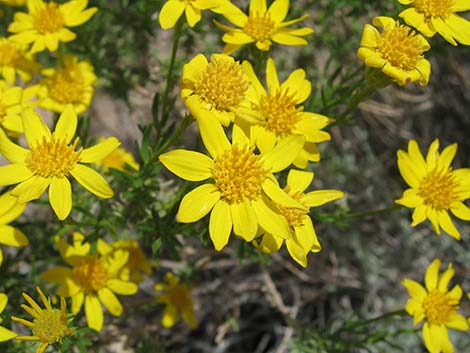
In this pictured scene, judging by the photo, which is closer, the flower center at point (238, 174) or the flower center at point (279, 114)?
the flower center at point (238, 174)

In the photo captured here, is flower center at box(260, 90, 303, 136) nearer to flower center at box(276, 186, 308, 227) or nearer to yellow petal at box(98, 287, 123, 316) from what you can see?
flower center at box(276, 186, 308, 227)

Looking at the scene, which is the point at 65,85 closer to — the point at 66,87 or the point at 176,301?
the point at 66,87

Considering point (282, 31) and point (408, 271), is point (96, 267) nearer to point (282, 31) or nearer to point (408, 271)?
point (282, 31)

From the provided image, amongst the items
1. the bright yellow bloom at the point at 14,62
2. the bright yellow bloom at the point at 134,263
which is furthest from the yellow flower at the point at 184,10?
the bright yellow bloom at the point at 134,263

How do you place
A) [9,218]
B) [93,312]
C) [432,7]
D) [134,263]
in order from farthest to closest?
[134,263], [93,312], [432,7], [9,218]

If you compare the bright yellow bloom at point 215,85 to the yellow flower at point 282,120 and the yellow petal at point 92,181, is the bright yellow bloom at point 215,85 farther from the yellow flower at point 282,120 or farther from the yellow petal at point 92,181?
the yellow petal at point 92,181

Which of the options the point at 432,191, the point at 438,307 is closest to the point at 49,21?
the point at 432,191

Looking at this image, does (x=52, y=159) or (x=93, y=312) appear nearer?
(x=52, y=159)

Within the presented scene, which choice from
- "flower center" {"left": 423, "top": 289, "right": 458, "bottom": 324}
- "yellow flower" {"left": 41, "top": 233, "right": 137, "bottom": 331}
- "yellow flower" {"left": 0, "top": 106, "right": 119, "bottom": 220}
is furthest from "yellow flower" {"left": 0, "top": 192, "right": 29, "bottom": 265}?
"flower center" {"left": 423, "top": 289, "right": 458, "bottom": 324}
